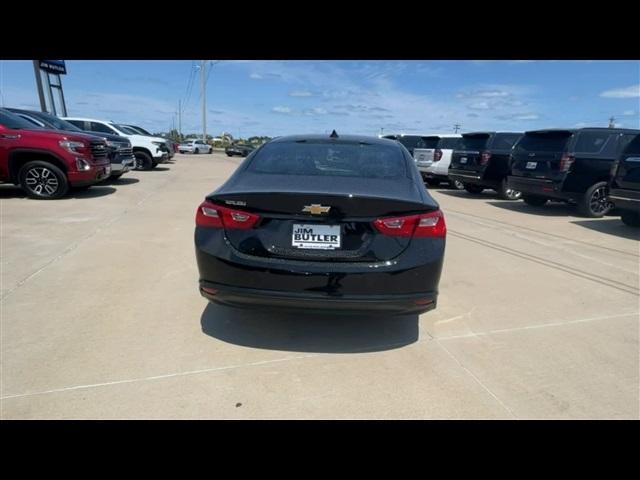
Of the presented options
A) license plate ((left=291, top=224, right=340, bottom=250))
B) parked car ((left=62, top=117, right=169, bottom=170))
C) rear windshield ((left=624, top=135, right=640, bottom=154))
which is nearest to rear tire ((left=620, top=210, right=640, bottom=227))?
rear windshield ((left=624, top=135, right=640, bottom=154))

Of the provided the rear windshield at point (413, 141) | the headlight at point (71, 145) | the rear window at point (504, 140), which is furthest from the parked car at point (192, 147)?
the rear window at point (504, 140)

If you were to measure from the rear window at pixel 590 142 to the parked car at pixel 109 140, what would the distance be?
11219 mm

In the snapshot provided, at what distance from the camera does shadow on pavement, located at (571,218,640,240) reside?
706 centimetres

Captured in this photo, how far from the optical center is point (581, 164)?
27.0 ft

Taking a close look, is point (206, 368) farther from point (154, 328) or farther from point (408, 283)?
point (408, 283)

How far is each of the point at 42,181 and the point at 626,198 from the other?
11.9 metres

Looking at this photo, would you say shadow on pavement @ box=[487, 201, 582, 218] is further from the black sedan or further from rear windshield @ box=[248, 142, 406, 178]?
the black sedan

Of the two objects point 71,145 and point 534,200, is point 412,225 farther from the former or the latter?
point 534,200

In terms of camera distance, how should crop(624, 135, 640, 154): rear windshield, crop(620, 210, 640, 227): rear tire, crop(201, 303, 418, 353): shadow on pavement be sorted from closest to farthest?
crop(201, 303, 418, 353): shadow on pavement, crop(624, 135, 640, 154): rear windshield, crop(620, 210, 640, 227): rear tire

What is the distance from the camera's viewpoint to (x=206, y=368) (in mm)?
2498

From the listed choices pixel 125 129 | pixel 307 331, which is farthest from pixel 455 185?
pixel 125 129

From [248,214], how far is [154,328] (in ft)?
4.51

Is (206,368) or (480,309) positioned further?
(480,309)
